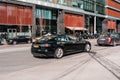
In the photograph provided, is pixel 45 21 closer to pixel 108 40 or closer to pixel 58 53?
pixel 108 40

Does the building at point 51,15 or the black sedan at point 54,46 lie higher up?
the building at point 51,15

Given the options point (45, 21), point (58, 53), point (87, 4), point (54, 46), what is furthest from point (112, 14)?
point (54, 46)

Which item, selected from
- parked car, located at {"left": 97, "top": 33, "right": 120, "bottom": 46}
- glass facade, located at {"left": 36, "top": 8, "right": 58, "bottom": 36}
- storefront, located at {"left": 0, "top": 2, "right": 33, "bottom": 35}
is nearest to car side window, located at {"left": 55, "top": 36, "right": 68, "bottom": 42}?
parked car, located at {"left": 97, "top": 33, "right": 120, "bottom": 46}

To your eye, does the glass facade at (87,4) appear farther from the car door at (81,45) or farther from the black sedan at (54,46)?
the black sedan at (54,46)

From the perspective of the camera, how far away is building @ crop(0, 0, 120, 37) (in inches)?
1749

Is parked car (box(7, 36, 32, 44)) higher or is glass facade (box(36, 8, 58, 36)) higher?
glass facade (box(36, 8, 58, 36))

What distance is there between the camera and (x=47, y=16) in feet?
186

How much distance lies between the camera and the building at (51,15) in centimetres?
4442

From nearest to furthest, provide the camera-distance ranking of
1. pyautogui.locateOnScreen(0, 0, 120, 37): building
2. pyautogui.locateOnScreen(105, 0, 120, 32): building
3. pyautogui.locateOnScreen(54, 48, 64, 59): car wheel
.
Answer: pyautogui.locateOnScreen(54, 48, 64, 59): car wheel
pyautogui.locateOnScreen(0, 0, 120, 37): building
pyautogui.locateOnScreen(105, 0, 120, 32): building

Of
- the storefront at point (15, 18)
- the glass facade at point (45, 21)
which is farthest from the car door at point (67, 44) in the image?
the glass facade at point (45, 21)

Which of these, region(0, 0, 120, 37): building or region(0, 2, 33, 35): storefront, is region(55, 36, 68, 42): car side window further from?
region(0, 0, 120, 37): building

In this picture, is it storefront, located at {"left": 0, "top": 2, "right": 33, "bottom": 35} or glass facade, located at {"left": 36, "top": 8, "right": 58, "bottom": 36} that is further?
glass facade, located at {"left": 36, "top": 8, "right": 58, "bottom": 36}

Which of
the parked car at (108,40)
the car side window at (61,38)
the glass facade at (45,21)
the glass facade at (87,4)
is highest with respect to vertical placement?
the glass facade at (87,4)

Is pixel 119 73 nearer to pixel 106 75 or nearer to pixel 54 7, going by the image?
pixel 106 75
